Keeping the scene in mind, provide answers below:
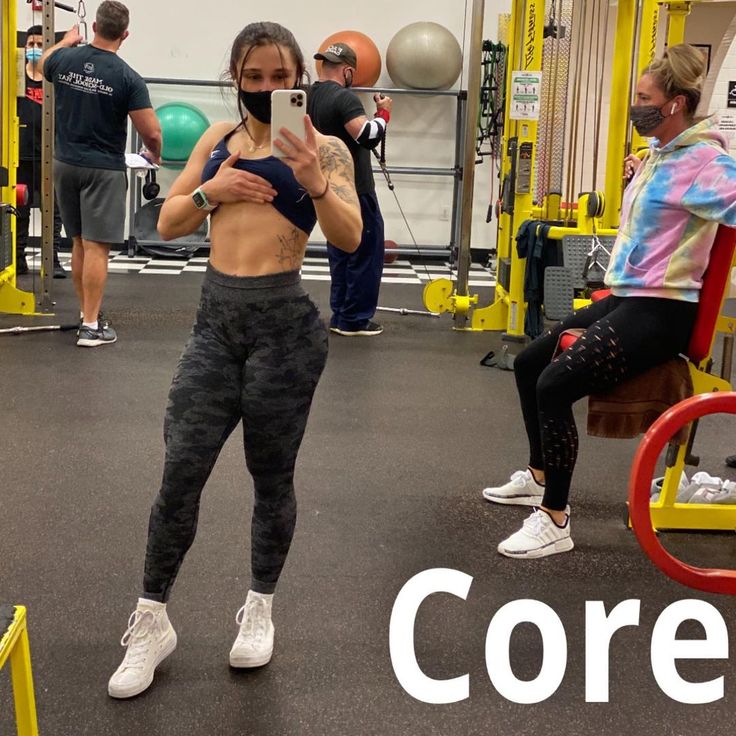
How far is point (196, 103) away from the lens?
28.4 ft

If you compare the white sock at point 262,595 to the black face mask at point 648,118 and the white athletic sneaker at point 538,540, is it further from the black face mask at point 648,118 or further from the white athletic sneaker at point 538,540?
the black face mask at point 648,118

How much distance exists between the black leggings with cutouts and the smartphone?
1.11 meters

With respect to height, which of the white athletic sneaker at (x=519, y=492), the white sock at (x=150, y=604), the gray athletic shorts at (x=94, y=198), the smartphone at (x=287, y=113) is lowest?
the white athletic sneaker at (x=519, y=492)

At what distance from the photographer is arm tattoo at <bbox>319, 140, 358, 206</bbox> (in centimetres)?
186

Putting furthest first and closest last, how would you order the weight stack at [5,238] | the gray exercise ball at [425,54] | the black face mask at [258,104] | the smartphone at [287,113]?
the gray exercise ball at [425,54] → the weight stack at [5,238] → the black face mask at [258,104] → the smartphone at [287,113]

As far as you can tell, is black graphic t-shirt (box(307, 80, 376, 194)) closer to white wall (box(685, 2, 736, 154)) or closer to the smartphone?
the smartphone

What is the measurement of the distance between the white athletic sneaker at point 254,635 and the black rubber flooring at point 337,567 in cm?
3

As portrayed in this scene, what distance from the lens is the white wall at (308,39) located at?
8664 millimetres

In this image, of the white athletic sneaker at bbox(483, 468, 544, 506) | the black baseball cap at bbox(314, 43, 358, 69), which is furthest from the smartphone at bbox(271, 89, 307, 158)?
the black baseball cap at bbox(314, 43, 358, 69)

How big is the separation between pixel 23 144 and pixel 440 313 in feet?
9.98

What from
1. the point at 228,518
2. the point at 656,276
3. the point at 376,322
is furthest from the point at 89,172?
the point at 656,276

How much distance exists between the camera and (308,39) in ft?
28.9

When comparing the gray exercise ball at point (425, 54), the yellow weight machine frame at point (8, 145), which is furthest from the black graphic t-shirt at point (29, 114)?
the gray exercise ball at point (425, 54)

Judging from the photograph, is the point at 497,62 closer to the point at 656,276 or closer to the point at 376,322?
the point at 376,322
